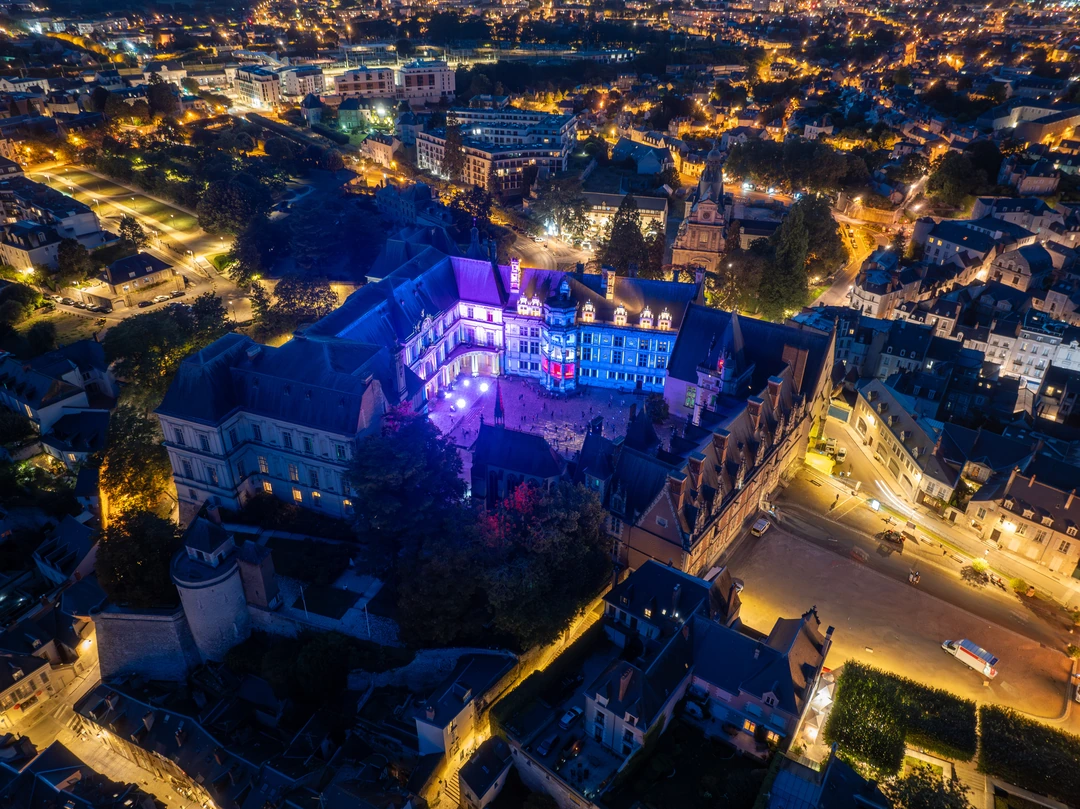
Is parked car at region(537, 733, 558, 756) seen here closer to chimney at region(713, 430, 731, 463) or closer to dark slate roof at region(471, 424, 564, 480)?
dark slate roof at region(471, 424, 564, 480)

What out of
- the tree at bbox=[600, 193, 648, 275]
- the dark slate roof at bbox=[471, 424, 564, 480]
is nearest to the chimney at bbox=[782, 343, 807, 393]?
the dark slate roof at bbox=[471, 424, 564, 480]

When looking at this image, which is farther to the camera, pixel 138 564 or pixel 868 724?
pixel 138 564

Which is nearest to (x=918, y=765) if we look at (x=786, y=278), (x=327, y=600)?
(x=327, y=600)

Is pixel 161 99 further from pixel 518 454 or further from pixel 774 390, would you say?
pixel 774 390

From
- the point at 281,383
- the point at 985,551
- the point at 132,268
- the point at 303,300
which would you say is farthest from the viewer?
the point at 132,268

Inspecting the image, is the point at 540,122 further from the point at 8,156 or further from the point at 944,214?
the point at 8,156

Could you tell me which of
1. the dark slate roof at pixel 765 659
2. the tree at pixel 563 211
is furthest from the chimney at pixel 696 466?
the tree at pixel 563 211

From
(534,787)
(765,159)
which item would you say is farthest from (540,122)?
(534,787)

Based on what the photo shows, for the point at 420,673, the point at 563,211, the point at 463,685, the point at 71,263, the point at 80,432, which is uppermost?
the point at 563,211
